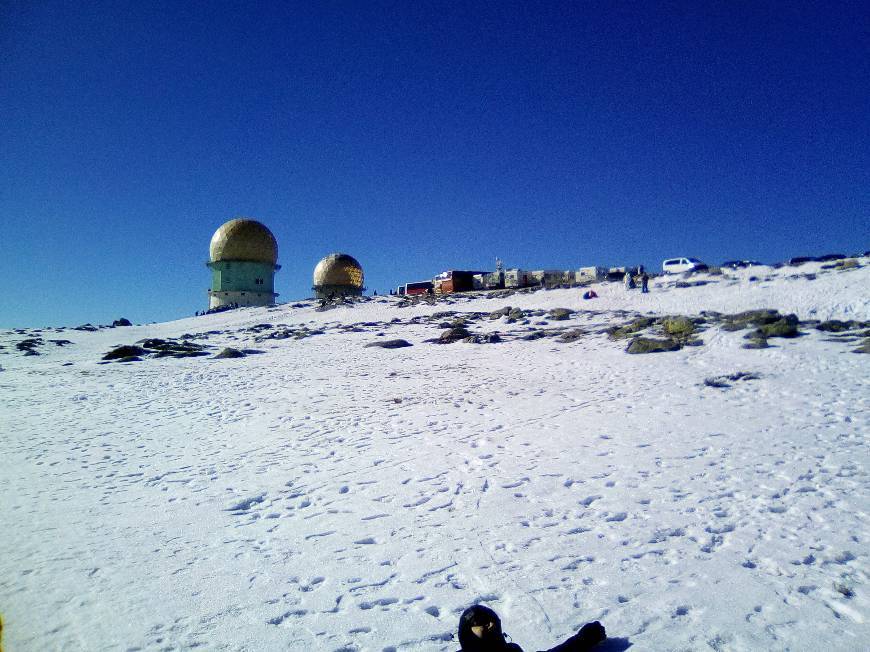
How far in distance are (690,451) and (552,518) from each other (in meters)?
2.87

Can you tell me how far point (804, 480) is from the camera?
5.28 meters

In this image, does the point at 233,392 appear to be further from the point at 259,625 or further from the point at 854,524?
the point at 854,524

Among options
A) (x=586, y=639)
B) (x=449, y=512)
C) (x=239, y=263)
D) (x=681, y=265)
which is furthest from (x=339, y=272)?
(x=586, y=639)

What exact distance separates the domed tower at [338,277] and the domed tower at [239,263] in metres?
6.55

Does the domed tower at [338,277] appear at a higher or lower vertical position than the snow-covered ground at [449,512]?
higher

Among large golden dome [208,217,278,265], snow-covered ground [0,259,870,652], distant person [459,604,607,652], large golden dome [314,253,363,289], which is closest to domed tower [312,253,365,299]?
large golden dome [314,253,363,289]

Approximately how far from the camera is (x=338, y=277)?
52.1 meters

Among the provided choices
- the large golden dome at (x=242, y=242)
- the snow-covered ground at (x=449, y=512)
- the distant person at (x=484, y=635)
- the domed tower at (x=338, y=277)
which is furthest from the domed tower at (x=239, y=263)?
the distant person at (x=484, y=635)

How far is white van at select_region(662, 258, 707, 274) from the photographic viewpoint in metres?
31.9

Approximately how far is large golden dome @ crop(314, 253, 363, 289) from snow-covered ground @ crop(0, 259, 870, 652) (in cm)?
4070

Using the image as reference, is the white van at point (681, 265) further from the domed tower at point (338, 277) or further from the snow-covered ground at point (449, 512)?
the domed tower at point (338, 277)

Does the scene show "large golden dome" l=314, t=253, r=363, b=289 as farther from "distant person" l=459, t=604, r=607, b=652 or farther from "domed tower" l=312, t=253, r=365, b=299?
"distant person" l=459, t=604, r=607, b=652

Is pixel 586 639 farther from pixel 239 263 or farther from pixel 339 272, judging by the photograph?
pixel 339 272

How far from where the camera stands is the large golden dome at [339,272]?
171 feet
